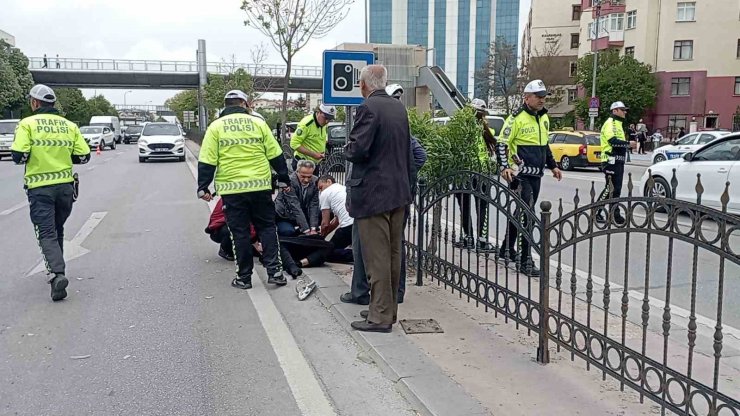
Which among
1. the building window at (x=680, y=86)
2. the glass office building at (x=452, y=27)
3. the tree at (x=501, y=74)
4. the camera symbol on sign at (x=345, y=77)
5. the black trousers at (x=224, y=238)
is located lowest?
the black trousers at (x=224, y=238)

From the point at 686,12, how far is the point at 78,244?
153 ft

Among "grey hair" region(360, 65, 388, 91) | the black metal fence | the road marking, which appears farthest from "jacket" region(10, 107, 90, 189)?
the black metal fence

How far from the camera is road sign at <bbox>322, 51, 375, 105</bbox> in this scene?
23.3 feet

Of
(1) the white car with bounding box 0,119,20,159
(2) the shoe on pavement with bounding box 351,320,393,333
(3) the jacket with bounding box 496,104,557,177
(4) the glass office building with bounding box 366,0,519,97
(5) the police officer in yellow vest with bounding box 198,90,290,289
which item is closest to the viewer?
(2) the shoe on pavement with bounding box 351,320,393,333

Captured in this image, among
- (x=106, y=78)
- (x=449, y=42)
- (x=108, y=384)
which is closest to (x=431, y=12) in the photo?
(x=449, y=42)

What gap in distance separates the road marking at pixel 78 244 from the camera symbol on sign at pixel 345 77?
12.8 ft

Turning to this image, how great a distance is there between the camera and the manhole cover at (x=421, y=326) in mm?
4898

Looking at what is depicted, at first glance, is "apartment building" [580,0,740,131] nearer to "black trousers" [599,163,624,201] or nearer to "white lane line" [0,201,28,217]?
"black trousers" [599,163,624,201]

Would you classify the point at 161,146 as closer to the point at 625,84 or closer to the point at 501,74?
the point at 625,84

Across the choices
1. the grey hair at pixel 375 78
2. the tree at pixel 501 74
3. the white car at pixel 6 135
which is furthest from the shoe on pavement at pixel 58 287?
the tree at pixel 501 74

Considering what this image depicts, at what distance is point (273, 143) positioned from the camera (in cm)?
633

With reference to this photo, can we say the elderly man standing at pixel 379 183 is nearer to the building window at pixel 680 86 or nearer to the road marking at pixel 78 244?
the road marking at pixel 78 244

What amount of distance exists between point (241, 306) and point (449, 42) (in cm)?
11245

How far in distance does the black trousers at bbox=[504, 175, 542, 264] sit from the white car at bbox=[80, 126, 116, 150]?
111 ft
